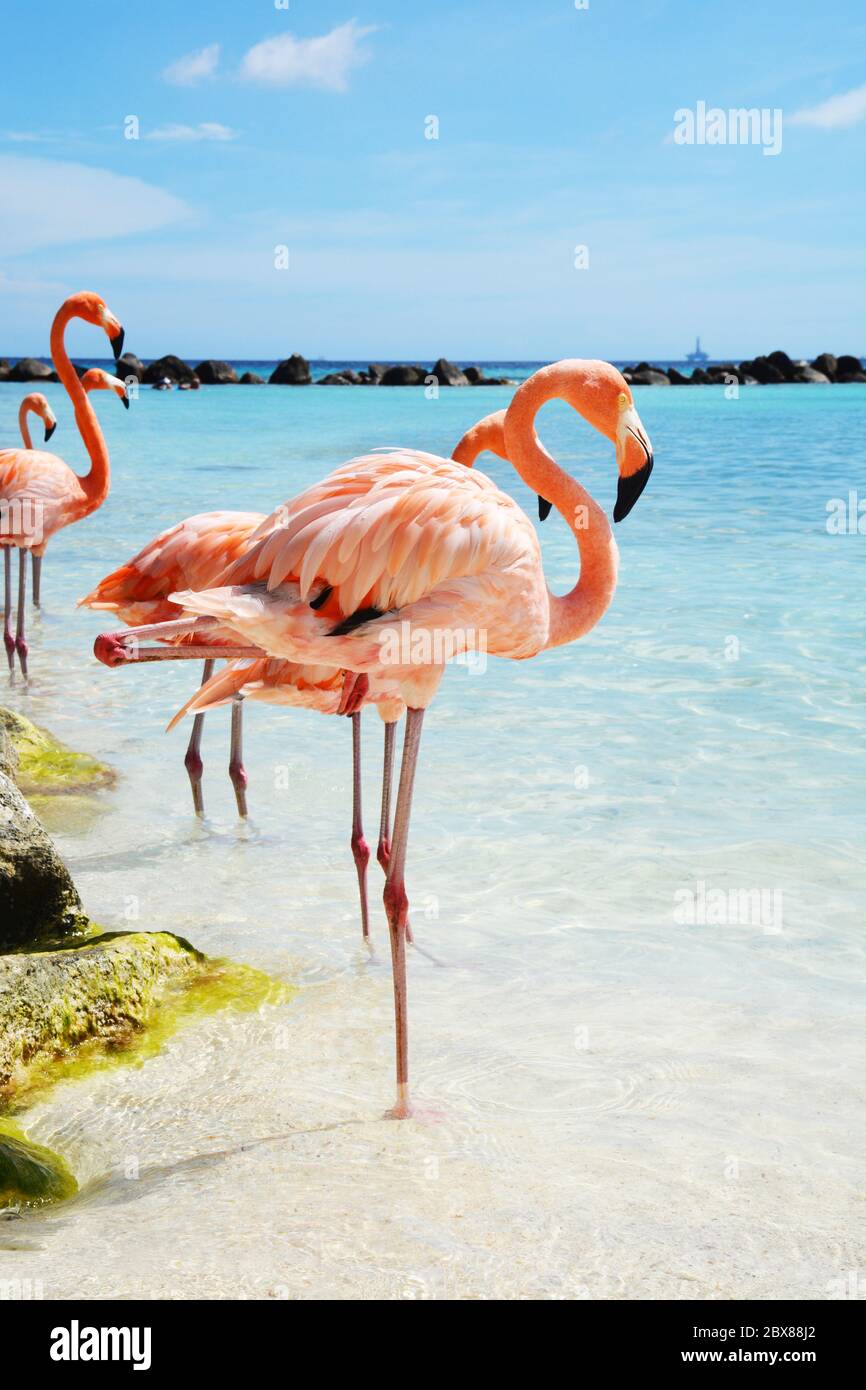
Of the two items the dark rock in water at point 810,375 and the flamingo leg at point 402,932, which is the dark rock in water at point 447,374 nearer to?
the dark rock in water at point 810,375

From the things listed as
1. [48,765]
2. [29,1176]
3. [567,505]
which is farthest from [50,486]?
[29,1176]

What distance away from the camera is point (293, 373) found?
79312mm

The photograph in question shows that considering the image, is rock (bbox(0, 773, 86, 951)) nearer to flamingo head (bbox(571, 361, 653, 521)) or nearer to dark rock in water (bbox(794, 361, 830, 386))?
flamingo head (bbox(571, 361, 653, 521))

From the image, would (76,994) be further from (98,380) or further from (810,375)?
(810,375)

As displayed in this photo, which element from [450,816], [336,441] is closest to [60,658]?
[450,816]

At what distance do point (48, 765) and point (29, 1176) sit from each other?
400cm

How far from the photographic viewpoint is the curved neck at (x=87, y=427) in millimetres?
9406

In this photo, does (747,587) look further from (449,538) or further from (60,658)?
(449,538)

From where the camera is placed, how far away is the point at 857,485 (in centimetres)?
2052

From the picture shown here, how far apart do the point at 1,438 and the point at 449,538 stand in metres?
26.6

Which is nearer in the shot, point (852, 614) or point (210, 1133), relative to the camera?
point (210, 1133)

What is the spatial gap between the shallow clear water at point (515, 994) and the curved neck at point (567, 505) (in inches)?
53.8

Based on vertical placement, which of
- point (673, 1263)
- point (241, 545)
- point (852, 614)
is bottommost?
point (673, 1263)
